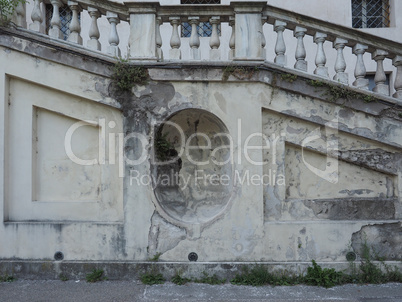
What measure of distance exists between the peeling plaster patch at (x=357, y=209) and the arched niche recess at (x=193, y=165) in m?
1.45

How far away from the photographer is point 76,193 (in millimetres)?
4547

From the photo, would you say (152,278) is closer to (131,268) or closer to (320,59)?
(131,268)

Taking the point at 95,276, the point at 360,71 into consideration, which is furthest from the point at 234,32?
the point at 95,276

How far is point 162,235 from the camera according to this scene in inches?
170

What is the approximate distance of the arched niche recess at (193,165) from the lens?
181 inches

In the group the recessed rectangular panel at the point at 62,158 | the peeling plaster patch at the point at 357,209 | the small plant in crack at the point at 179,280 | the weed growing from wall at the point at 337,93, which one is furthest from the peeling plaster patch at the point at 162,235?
the weed growing from wall at the point at 337,93

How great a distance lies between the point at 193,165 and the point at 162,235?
3.99ft

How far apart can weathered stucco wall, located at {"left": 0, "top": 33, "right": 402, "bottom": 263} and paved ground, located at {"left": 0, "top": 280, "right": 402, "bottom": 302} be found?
39 centimetres

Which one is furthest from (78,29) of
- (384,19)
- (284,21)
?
(384,19)

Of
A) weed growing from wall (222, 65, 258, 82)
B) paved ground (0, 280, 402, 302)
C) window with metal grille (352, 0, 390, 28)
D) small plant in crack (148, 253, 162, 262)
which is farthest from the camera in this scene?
window with metal grille (352, 0, 390, 28)

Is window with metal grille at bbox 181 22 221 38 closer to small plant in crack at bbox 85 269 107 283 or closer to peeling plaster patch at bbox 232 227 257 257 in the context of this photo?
peeling plaster patch at bbox 232 227 257 257

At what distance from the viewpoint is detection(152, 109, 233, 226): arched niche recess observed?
4.59 meters

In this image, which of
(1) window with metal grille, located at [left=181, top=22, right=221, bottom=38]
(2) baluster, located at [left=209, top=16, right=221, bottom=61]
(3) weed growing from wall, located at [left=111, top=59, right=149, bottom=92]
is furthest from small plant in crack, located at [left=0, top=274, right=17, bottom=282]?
(1) window with metal grille, located at [left=181, top=22, right=221, bottom=38]

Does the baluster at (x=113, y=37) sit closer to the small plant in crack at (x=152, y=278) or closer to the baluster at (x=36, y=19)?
the baluster at (x=36, y=19)
